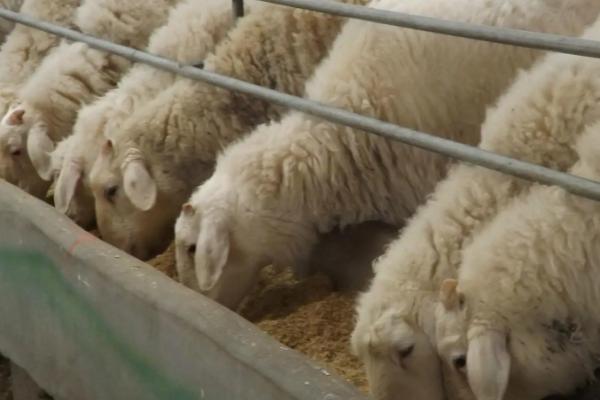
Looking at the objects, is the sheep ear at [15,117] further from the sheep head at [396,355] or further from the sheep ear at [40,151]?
the sheep head at [396,355]

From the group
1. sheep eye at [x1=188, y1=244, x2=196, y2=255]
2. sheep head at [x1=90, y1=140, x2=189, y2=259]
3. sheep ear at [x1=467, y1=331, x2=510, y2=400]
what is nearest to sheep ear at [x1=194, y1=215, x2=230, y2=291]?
sheep eye at [x1=188, y1=244, x2=196, y2=255]

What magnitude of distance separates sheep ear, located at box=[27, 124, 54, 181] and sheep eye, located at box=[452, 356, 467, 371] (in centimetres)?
292

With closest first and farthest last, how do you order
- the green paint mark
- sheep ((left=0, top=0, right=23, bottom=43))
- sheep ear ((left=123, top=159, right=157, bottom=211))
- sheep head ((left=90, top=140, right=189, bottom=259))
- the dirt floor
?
the green paint mark < the dirt floor < sheep ear ((left=123, top=159, right=157, bottom=211)) < sheep head ((left=90, top=140, right=189, bottom=259)) < sheep ((left=0, top=0, right=23, bottom=43))

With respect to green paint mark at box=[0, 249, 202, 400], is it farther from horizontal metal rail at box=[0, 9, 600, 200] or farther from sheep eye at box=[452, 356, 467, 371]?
horizontal metal rail at box=[0, 9, 600, 200]

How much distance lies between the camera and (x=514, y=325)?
10.6 ft

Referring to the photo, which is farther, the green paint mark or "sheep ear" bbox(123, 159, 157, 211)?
"sheep ear" bbox(123, 159, 157, 211)

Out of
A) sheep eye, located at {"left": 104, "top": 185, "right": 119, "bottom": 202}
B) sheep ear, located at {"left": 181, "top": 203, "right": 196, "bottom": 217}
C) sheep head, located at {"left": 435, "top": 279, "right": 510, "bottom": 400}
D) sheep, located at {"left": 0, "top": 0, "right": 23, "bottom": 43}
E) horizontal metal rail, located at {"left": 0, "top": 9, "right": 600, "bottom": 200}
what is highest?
horizontal metal rail, located at {"left": 0, "top": 9, "right": 600, "bottom": 200}

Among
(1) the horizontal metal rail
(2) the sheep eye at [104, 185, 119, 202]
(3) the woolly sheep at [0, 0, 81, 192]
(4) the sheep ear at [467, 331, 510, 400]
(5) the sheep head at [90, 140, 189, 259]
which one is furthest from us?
(3) the woolly sheep at [0, 0, 81, 192]

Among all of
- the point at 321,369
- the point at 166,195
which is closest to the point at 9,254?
the point at 166,195

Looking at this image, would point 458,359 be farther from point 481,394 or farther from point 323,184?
point 323,184

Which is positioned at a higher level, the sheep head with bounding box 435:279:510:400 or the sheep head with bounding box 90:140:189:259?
the sheep head with bounding box 435:279:510:400

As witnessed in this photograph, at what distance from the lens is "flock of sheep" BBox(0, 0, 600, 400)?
10.7ft

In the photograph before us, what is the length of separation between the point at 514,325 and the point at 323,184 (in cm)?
134

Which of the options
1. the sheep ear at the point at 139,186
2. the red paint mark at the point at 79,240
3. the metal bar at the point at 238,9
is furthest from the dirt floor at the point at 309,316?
the metal bar at the point at 238,9
